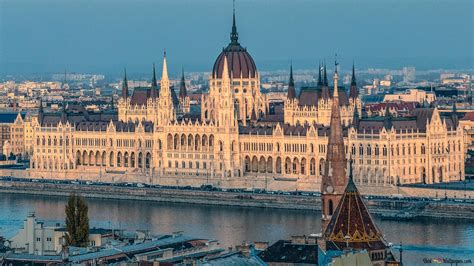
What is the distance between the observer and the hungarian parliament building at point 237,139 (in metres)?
91.4

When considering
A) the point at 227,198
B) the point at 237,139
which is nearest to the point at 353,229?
the point at 227,198

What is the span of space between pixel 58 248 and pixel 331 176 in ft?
24.5

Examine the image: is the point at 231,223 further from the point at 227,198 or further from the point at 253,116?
the point at 253,116

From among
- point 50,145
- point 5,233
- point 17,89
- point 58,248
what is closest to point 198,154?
point 50,145

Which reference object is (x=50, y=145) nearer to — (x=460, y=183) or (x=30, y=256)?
(x=460, y=183)

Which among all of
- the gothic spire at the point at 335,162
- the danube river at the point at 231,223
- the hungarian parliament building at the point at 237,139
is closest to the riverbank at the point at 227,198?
the danube river at the point at 231,223

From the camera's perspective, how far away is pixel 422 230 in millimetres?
74750

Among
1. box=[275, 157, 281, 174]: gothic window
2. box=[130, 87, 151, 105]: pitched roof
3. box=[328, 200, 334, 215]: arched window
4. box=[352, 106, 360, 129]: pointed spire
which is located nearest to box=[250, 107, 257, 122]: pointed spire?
box=[275, 157, 281, 174]: gothic window

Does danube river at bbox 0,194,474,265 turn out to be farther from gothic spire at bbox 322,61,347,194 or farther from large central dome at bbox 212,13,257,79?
large central dome at bbox 212,13,257,79

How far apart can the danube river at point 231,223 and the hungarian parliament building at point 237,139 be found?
24.6ft

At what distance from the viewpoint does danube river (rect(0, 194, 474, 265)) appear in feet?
224

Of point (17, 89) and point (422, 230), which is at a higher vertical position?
point (17, 89)

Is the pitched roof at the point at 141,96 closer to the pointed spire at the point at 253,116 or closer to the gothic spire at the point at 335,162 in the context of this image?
the pointed spire at the point at 253,116

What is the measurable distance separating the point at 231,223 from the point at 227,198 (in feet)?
39.0
